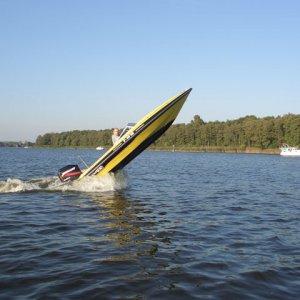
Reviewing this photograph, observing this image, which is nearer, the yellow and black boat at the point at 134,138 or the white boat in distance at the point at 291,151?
the yellow and black boat at the point at 134,138

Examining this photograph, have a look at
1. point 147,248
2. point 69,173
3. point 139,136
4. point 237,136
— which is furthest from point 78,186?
point 237,136

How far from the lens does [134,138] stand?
17516 mm

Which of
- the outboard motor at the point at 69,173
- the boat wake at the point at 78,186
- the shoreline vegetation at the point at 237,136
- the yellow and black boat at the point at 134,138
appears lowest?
the boat wake at the point at 78,186

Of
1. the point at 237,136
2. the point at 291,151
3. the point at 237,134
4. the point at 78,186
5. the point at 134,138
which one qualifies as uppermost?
the point at 237,134

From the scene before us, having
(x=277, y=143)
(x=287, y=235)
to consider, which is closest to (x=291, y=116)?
(x=277, y=143)

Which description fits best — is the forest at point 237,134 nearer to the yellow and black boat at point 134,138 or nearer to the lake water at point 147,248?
the yellow and black boat at point 134,138

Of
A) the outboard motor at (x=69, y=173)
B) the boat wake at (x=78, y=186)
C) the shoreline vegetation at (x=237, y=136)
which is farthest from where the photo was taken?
the shoreline vegetation at (x=237, y=136)

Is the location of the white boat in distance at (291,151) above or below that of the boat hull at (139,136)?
below

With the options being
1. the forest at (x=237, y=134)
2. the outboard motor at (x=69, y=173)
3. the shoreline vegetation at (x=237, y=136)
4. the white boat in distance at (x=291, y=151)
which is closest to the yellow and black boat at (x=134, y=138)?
the outboard motor at (x=69, y=173)

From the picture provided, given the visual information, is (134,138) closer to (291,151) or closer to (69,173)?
(69,173)

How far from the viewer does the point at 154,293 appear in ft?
19.3

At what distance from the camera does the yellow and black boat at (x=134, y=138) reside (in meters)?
17.1

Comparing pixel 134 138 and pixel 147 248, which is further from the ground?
pixel 134 138

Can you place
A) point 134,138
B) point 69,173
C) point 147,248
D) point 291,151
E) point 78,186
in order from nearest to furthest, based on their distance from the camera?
point 147,248 < point 134,138 < point 78,186 < point 69,173 < point 291,151
